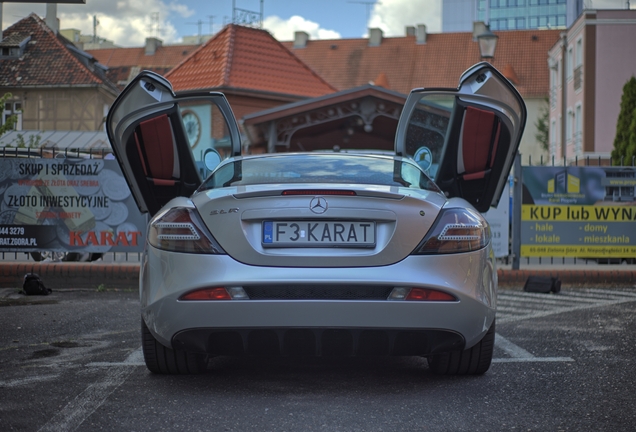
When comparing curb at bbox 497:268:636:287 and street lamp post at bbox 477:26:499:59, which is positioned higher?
street lamp post at bbox 477:26:499:59

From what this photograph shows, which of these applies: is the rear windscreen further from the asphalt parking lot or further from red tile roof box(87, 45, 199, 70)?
red tile roof box(87, 45, 199, 70)

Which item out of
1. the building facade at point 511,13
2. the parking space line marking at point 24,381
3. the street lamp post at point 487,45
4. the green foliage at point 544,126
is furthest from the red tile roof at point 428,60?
the parking space line marking at point 24,381

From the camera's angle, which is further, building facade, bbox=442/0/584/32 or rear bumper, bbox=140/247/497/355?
building facade, bbox=442/0/584/32

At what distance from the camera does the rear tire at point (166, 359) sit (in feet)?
16.6

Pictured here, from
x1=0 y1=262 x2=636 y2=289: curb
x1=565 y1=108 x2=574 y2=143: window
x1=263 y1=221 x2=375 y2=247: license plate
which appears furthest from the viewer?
x1=565 y1=108 x2=574 y2=143: window

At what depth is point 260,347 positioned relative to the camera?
4.63 metres

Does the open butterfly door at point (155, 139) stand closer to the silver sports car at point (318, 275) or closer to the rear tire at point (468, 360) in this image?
the silver sports car at point (318, 275)

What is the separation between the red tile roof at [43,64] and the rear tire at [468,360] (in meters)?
47.7

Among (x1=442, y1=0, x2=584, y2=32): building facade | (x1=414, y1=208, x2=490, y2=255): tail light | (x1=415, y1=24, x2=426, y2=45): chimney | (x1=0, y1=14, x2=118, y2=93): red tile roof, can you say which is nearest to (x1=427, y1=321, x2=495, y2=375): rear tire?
Result: (x1=414, y1=208, x2=490, y2=255): tail light

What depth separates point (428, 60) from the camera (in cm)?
7238

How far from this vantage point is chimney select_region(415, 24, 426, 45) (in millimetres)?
74062

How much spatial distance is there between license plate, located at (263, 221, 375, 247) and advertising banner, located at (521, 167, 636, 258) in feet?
26.7

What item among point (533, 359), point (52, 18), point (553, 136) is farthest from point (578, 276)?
point (52, 18)

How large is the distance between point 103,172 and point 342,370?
23.4ft
